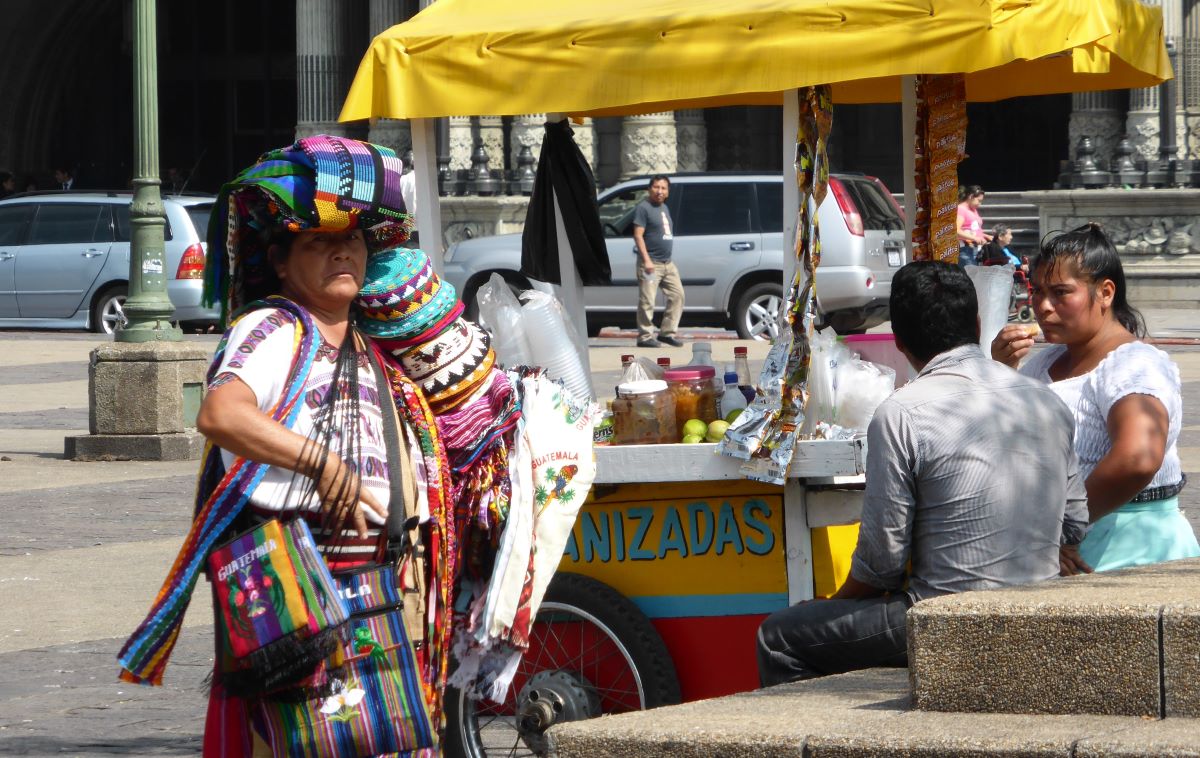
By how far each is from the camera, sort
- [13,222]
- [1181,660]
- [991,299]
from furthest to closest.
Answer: [13,222] → [991,299] → [1181,660]

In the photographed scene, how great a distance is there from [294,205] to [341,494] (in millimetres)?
617

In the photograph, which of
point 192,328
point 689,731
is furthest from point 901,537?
point 192,328

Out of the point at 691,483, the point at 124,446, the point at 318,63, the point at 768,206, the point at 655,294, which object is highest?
the point at 318,63

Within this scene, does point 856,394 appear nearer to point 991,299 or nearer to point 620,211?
point 991,299

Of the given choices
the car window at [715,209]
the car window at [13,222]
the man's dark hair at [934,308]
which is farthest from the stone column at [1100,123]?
the man's dark hair at [934,308]

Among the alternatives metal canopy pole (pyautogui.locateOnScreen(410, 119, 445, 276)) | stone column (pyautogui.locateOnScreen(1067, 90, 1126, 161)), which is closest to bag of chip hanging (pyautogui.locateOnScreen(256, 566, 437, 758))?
metal canopy pole (pyautogui.locateOnScreen(410, 119, 445, 276))

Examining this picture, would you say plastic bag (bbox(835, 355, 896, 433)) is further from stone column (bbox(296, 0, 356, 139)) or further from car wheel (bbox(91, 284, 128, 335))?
stone column (bbox(296, 0, 356, 139))

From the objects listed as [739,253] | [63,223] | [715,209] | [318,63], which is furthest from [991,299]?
[318,63]

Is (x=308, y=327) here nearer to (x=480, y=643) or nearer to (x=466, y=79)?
(x=480, y=643)

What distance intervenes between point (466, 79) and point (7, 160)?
33.9 metres

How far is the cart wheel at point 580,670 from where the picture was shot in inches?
206

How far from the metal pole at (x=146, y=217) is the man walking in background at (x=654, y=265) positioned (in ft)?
23.7

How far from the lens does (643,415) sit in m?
5.48

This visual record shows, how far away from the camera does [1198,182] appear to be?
995 inches
